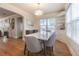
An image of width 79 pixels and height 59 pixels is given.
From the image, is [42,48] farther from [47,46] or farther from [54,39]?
[54,39]

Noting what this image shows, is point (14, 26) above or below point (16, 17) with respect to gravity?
below

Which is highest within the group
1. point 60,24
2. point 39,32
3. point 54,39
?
point 60,24

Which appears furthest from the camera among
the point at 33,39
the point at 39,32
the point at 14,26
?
the point at 14,26

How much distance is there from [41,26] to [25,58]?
7.29ft

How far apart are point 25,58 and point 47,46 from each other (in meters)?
2.27

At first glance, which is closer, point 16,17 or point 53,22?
point 53,22

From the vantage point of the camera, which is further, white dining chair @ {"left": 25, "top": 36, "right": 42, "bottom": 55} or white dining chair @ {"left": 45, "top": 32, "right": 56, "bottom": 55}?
white dining chair @ {"left": 45, "top": 32, "right": 56, "bottom": 55}

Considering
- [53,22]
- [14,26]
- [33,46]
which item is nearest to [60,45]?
[53,22]

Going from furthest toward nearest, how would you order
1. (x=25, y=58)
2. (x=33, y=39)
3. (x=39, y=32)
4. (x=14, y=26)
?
(x=14, y=26) < (x=39, y=32) < (x=33, y=39) < (x=25, y=58)

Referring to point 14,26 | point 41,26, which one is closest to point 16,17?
point 14,26

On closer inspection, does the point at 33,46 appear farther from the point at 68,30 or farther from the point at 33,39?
the point at 68,30

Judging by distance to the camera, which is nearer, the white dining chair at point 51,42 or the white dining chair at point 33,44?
the white dining chair at point 33,44

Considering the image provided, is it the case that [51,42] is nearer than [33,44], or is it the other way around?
[33,44]

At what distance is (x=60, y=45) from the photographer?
341cm
